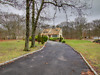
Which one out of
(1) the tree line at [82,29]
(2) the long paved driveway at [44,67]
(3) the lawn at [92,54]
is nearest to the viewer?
(2) the long paved driveway at [44,67]

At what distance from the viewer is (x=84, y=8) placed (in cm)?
726

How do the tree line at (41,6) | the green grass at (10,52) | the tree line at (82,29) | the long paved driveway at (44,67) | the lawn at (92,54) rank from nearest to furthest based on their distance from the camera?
the long paved driveway at (44,67)
the lawn at (92,54)
the green grass at (10,52)
the tree line at (41,6)
the tree line at (82,29)

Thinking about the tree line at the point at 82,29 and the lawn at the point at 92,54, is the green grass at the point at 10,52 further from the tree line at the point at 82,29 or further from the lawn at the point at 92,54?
the tree line at the point at 82,29

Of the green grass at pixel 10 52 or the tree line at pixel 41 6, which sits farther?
the tree line at pixel 41 6

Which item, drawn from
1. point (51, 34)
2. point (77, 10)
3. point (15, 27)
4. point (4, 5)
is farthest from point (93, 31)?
point (4, 5)

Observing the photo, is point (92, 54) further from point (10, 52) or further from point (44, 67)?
point (10, 52)

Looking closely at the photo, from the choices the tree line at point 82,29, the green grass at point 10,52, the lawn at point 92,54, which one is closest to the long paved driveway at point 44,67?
the lawn at point 92,54

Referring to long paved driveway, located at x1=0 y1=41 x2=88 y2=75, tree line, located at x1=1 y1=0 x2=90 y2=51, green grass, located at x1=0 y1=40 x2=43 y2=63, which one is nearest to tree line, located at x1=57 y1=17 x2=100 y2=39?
tree line, located at x1=1 y1=0 x2=90 y2=51

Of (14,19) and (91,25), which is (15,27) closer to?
(14,19)

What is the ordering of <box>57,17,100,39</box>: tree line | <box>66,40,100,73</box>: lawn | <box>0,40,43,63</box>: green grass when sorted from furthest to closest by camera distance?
<box>57,17,100,39</box>: tree line < <box>0,40,43,63</box>: green grass < <box>66,40,100,73</box>: lawn

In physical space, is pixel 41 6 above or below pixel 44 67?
above

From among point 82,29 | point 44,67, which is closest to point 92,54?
point 44,67

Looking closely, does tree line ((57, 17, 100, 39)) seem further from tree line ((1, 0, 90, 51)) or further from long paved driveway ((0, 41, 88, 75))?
long paved driveway ((0, 41, 88, 75))

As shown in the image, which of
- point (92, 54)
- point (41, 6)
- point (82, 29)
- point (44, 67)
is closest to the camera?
point (44, 67)
